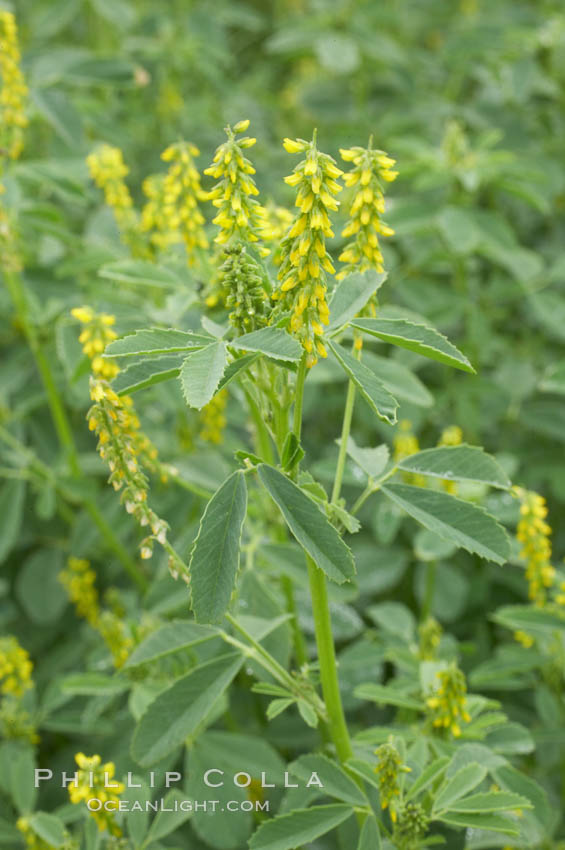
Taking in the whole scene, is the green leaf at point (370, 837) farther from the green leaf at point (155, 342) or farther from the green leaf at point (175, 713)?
the green leaf at point (155, 342)

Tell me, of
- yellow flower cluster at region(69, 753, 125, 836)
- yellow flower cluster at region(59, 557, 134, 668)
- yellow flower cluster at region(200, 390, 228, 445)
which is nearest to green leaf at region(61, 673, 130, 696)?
yellow flower cluster at region(59, 557, 134, 668)

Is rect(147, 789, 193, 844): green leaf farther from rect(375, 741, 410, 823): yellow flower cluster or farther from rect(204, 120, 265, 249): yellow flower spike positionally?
rect(204, 120, 265, 249): yellow flower spike

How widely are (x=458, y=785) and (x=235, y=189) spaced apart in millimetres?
884

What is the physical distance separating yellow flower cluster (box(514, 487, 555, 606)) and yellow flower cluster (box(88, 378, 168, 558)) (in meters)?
0.71

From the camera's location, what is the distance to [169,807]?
1447 mm

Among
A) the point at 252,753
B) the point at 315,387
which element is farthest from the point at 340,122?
the point at 252,753

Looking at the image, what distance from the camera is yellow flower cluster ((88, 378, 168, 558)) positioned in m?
1.08

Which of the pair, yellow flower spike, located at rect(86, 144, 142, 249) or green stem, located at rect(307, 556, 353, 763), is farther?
yellow flower spike, located at rect(86, 144, 142, 249)

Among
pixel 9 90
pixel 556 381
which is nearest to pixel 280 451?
pixel 556 381

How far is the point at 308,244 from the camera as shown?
0.98 meters

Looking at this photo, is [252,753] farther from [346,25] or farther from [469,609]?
[346,25]

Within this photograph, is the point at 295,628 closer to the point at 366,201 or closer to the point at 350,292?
the point at 350,292

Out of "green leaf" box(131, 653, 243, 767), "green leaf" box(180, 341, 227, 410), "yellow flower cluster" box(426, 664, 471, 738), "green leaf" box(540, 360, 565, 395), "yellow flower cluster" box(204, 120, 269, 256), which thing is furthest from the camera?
"green leaf" box(540, 360, 565, 395)

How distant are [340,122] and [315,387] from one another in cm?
150
